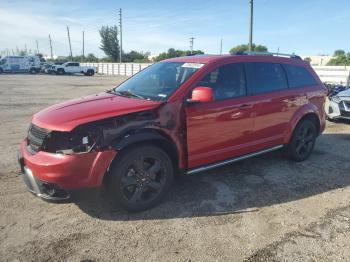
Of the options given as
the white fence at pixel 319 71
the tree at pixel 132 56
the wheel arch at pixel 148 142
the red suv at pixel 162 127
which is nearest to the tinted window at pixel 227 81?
the red suv at pixel 162 127

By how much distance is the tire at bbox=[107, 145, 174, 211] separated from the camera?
3.55 meters

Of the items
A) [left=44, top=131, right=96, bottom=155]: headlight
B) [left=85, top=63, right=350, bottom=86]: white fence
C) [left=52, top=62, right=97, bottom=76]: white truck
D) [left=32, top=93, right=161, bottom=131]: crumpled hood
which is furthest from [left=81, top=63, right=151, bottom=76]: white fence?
[left=44, top=131, right=96, bottom=155]: headlight

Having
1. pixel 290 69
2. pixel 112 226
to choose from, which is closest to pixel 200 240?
pixel 112 226

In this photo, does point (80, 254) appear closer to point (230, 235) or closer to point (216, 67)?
point (230, 235)

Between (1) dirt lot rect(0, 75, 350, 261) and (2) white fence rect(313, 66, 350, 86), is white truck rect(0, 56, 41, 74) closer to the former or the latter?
(2) white fence rect(313, 66, 350, 86)

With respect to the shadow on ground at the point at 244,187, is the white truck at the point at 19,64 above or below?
above

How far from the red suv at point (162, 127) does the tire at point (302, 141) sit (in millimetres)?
89

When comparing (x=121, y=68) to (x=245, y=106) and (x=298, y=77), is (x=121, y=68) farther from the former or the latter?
(x=245, y=106)

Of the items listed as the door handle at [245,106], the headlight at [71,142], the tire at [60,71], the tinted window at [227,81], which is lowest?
the headlight at [71,142]

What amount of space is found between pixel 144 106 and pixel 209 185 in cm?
160

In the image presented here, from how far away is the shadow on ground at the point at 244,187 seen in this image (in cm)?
387

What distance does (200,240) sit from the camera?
329cm

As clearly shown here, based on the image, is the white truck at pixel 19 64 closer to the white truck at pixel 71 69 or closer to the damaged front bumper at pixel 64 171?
the white truck at pixel 71 69

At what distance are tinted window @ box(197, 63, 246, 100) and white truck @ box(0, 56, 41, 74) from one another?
4497 cm
